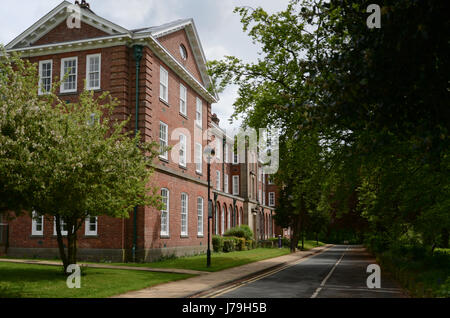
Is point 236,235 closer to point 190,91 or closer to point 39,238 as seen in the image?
point 190,91

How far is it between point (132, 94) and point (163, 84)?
3111 mm

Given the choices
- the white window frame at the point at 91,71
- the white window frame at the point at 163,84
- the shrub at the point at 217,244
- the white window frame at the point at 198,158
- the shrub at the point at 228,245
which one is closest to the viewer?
the white window frame at the point at 91,71

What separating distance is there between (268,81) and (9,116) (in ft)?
46.0

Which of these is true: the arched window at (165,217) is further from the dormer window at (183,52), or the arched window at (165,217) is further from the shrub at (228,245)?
the shrub at (228,245)

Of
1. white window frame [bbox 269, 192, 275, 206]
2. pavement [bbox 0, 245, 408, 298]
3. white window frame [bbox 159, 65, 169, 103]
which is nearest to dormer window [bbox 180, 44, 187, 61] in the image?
white window frame [bbox 159, 65, 169, 103]

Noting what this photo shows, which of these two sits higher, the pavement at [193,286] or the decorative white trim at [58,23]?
the decorative white trim at [58,23]

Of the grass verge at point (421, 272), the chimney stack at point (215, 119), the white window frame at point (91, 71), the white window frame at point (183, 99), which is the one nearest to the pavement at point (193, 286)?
the grass verge at point (421, 272)

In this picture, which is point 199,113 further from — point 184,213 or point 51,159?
point 51,159

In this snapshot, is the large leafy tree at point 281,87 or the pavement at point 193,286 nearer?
the pavement at point 193,286

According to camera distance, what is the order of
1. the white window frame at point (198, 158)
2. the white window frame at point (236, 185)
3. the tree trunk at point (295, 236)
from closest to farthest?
the white window frame at point (198, 158), the tree trunk at point (295, 236), the white window frame at point (236, 185)

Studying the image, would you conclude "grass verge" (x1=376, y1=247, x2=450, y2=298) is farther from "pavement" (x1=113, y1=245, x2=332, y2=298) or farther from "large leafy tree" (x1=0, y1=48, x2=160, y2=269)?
"large leafy tree" (x1=0, y1=48, x2=160, y2=269)

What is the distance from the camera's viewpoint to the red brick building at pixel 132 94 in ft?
73.6

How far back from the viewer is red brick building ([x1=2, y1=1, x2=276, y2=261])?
73.6 feet

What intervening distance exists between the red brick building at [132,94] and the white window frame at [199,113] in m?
1.48
